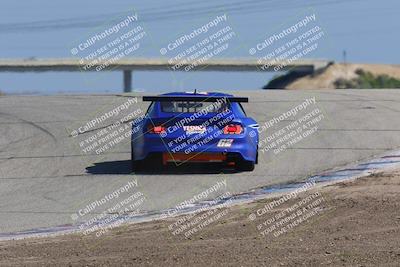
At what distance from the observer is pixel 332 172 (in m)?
14.3

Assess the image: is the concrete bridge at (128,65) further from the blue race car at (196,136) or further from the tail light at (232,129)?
the tail light at (232,129)

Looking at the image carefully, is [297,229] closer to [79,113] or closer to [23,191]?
[23,191]

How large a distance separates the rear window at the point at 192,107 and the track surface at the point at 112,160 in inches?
37.5

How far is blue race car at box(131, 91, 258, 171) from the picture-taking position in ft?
47.8

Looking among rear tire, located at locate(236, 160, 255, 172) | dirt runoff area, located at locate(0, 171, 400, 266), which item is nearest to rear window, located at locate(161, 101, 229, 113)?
rear tire, located at locate(236, 160, 255, 172)

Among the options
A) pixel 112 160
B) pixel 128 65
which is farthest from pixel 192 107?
pixel 128 65

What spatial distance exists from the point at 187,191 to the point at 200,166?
95.2 inches

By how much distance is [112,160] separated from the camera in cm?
1653

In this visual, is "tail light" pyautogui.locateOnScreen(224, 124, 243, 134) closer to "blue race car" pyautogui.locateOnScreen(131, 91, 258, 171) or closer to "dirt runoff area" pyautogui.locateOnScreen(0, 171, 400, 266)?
"blue race car" pyautogui.locateOnScreen(131, 91, 258, 171)

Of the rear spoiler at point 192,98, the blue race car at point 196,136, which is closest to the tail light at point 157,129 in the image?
the blue race car at point 196,136

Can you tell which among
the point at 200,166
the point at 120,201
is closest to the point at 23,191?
the point at 120,201

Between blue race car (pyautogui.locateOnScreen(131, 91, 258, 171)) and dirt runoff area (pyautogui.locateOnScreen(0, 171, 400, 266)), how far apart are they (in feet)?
10.1

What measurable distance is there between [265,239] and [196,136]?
5.73 metres

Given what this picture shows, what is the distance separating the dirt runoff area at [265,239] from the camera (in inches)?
309
